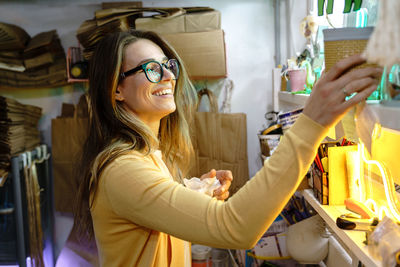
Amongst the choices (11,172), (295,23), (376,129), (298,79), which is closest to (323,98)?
(376,129)

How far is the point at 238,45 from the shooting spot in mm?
2979

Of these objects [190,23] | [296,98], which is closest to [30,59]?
[190,23]

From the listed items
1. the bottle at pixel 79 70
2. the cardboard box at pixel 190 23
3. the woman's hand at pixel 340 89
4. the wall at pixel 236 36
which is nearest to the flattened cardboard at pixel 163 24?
the cardboard box at pixel 190 23

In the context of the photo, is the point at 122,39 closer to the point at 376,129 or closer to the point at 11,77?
the point at 376,129

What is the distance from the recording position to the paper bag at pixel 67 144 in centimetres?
288

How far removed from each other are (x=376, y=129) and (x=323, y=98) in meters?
0.17

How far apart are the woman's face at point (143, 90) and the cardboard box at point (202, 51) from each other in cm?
127

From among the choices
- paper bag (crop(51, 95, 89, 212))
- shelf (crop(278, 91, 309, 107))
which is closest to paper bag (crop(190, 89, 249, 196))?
shelf (crop(278, 91, 309, 107))

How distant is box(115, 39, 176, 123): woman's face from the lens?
1276 millimetres

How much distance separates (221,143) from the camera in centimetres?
271

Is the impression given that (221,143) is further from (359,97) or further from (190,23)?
(359,97)

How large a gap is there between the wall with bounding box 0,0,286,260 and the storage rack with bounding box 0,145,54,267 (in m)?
0.47

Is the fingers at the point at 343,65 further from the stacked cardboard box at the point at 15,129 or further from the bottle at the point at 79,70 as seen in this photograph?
the stacked cardboard box at the point at 15,129

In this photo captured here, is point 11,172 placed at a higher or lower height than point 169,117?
lower
